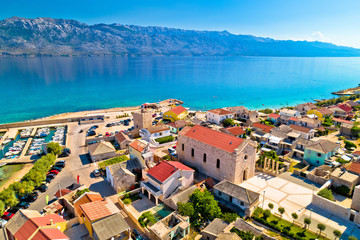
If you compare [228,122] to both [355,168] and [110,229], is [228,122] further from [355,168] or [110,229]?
[110,229]

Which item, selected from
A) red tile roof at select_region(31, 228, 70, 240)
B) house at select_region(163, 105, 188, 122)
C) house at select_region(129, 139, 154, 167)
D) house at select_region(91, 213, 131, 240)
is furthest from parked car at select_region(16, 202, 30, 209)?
house at select_region(163, 105, 188, 122)

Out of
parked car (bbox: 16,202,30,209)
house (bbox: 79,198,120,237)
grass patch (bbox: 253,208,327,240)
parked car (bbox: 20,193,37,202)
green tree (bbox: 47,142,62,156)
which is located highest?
house (bbox: 79,198,120,237)

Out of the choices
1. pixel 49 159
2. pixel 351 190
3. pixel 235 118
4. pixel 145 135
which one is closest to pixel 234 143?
pixel 351 190

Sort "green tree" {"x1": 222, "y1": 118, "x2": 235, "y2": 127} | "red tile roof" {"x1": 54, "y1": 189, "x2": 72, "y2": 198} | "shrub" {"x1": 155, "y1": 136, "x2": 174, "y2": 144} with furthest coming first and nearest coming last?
"green tree" {"x1": 222, "y1": 118, "x2": 235, "y2": 127} < "shrub" {"x1": 155, "y1": 136, "x2": 174, "y2": 144} < "red tile roof" {"x1": 54, "y1": 189, "x2": 72, "y2": 198}

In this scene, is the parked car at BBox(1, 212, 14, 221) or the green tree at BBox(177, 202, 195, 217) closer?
the green tree at BBox(177, 202, 195, 217)

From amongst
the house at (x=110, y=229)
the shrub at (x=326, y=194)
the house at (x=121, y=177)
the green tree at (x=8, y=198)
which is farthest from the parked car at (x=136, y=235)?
the shrub at (x=326, y=194)

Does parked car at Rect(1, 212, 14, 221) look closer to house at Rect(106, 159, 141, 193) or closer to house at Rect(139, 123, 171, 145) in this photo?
house at Rect(106, 159, 141, 193)

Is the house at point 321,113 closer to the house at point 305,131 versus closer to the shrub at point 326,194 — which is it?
the house at point 305,131
